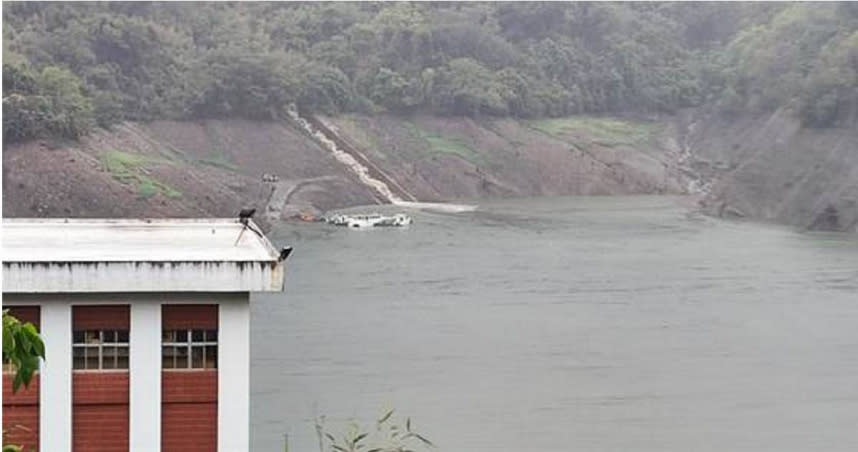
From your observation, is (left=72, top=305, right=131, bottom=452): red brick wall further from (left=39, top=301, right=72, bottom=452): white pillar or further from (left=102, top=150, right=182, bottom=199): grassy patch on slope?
(left=102, top=150, right=182, bottom=199): grassy patch on slope

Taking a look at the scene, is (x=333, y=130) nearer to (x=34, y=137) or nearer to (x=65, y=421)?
(x=34, y=137)

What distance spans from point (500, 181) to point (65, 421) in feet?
121

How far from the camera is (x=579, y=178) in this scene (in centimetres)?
4528

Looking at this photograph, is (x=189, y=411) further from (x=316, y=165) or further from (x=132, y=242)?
(x=316, y=165)

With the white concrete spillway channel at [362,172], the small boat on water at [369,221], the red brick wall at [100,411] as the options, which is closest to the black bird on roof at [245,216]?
the red brick wall at [100,411]

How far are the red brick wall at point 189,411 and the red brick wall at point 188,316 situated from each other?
0.85 ft

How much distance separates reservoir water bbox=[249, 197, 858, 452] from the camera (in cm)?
1318

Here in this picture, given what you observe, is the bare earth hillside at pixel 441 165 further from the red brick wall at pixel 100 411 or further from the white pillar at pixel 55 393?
the red brick wall at pixel 100 411

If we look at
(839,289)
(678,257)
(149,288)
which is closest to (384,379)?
(149,288)

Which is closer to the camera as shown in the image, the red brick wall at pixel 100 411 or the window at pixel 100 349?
the red brick wall at pixel 100 411

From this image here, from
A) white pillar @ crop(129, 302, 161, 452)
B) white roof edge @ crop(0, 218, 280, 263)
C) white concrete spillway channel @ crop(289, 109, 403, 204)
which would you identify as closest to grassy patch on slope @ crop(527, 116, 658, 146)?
white concrete spillway channel @ crop(289, 109, 403, 204)

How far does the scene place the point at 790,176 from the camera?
3850 cm

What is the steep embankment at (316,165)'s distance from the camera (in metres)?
35.4

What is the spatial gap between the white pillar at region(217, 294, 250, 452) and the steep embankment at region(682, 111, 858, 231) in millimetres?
27138
